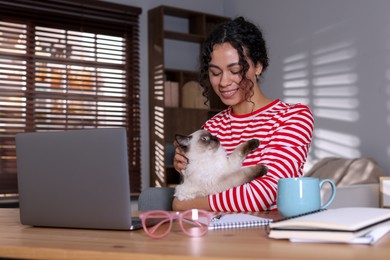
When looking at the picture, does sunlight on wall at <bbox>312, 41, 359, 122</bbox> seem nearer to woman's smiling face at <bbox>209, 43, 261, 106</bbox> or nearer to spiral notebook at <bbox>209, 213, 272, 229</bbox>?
woman's smiling face at <bbox>209, 43, 261, 106</bbox>


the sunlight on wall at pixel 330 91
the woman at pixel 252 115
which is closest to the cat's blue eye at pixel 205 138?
the woman at pixel 252 115

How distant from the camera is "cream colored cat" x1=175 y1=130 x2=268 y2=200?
1524 millimetres

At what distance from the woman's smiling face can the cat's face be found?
1.35ft

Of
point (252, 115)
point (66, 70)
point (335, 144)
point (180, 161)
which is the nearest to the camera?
point (180, 161)

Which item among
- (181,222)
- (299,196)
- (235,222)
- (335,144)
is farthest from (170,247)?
(335,144)

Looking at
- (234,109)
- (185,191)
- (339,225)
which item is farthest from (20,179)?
(234,109)

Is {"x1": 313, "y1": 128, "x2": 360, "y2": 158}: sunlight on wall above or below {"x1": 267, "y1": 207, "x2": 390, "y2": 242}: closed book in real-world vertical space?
above

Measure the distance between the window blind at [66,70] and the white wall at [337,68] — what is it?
4.59 ft

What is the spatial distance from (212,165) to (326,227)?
572 mm

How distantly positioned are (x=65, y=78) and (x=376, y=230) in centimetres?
412

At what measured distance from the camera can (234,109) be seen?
2105 mm

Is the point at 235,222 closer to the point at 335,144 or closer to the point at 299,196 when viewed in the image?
the point at 299,196

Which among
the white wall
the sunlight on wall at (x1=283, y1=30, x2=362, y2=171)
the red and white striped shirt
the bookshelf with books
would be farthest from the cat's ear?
the bookshelf with books

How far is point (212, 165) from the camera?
152 cm
